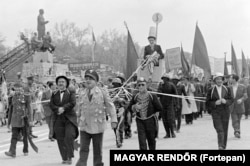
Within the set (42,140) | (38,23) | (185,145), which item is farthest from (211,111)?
(38,23)

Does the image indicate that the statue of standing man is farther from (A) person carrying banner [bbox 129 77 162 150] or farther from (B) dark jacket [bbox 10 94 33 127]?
(A) person carrying banner [bbox 129 77 162 150]

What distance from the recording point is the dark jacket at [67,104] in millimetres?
8945

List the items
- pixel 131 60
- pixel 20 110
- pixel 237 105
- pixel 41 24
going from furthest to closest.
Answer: pixel 41 24 → pixel 131 60 → pixel 237 105 → pixel 20 110

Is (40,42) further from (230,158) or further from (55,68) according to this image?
(230,158)

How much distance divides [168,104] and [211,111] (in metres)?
3.13

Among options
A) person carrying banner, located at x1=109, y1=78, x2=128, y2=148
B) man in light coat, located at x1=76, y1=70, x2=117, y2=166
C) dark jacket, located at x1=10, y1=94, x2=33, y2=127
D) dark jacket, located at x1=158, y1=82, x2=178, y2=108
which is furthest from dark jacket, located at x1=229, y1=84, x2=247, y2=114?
man in light coat, located at x1=76, y1=70, x2=117, y2=166

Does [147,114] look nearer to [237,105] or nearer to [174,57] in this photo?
[237,105]

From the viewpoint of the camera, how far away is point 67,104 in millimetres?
8930

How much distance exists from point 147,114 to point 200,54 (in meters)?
7.98

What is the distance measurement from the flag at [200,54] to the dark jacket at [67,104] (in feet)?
24.3

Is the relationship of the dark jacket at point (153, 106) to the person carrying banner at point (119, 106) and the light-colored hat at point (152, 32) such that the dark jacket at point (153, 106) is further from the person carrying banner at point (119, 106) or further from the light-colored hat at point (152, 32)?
the light-colored hat at point (152, 32)

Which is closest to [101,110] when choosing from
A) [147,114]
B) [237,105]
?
[147,114]

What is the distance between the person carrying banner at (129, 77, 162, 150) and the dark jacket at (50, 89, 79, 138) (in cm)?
123

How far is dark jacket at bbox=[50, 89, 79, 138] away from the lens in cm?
895
